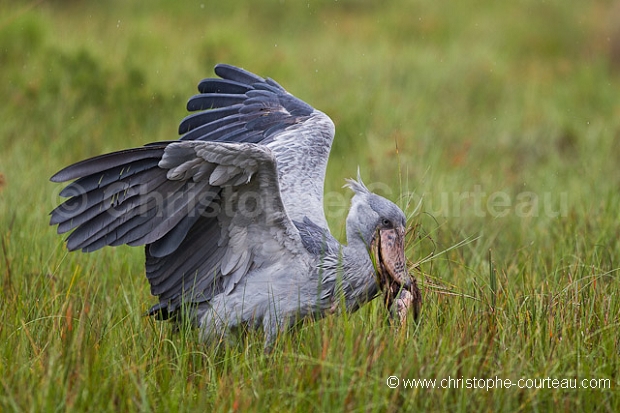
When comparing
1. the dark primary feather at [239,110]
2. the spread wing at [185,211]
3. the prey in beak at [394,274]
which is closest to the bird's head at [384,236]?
the prey in beak at [394,274]

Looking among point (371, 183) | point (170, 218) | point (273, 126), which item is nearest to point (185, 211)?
point (170, 218)

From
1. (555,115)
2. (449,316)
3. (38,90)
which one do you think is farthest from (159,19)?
(449,316)

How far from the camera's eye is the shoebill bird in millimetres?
3299

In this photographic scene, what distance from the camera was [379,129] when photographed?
23.6 ft

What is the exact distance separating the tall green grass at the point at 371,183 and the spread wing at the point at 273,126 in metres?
0.47

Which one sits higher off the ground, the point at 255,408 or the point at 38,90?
the point at 38,90

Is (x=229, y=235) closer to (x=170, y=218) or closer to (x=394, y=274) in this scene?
(x=170, y=218)

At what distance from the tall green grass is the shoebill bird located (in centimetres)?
13

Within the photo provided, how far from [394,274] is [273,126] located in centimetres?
147

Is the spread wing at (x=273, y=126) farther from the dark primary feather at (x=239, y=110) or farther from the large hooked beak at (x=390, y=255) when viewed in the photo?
the large hooked beak at (x=390, y=255)

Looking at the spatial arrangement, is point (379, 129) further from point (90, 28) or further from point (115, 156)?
point (115, 156)

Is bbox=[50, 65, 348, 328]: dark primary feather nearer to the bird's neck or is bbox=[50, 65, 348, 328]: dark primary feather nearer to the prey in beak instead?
the bird's neck

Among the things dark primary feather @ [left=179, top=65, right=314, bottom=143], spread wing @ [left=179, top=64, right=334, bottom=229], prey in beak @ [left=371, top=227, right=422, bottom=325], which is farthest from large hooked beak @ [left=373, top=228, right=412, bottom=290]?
dark primary feather @ [left=179, top=65, right=314, bottom=143]

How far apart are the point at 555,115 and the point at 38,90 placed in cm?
456
